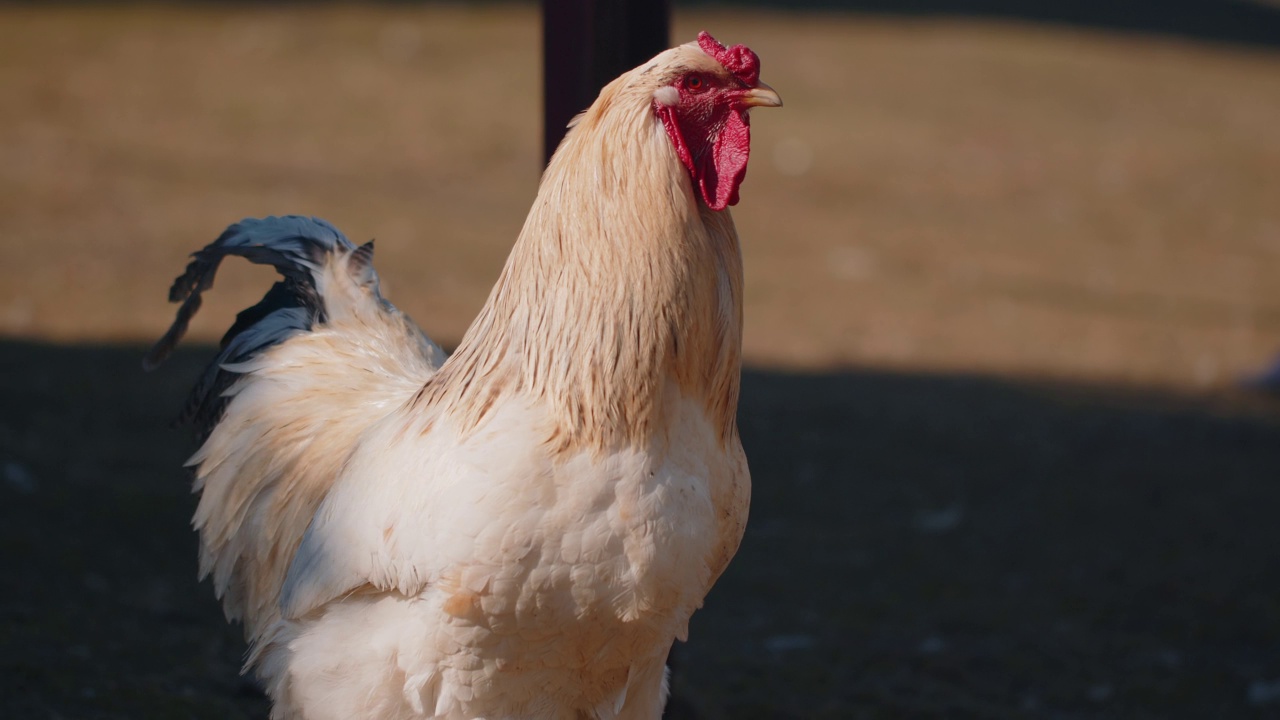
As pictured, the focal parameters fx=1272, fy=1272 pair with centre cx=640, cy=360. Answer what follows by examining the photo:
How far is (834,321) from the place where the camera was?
9828 mm

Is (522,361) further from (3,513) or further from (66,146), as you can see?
(66,146)

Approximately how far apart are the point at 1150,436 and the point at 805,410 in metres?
2.16

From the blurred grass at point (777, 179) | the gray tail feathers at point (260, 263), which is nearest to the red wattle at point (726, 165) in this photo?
the gray tail feathers at point (260, 263)

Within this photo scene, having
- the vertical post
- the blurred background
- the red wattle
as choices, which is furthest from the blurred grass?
the red wattle

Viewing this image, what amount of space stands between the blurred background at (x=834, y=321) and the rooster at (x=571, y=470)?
1.53 m

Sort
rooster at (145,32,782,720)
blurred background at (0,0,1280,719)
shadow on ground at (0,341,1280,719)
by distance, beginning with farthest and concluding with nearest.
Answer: blurred background at (0,0,1280,719) → shadow on ground at (0,341,1280,719) → rooster at (145,32,782,720)

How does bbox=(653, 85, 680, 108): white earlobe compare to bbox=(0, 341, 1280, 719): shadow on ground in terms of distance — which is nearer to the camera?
bbox=(653, 85, 680, 108): white earlobe

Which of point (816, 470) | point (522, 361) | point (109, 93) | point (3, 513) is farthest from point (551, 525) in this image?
point (109, 93)

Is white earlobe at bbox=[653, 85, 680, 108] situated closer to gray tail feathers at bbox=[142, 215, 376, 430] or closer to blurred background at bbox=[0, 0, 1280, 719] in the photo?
gray tail feathers at bbox=[142, 215, 376, 430]

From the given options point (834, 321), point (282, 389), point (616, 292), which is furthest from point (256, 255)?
point (834, 321)

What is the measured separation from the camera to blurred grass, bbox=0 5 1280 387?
9500 mm

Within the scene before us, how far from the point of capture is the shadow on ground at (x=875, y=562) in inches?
192

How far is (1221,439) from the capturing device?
26.1 feet

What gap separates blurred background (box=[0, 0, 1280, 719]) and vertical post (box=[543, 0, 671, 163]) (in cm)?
221
